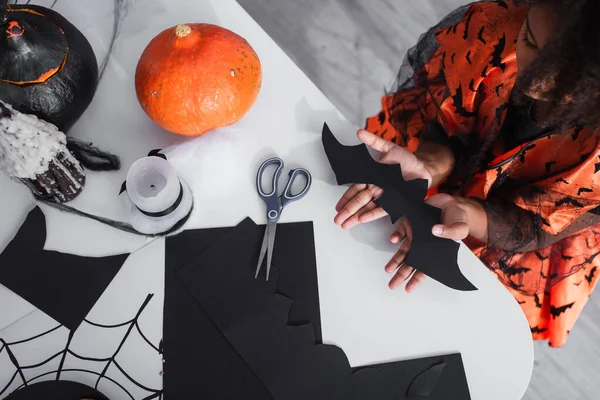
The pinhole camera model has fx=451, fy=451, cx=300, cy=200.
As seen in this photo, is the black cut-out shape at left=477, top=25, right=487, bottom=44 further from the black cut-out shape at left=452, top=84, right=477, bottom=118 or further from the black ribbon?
the black ribbon

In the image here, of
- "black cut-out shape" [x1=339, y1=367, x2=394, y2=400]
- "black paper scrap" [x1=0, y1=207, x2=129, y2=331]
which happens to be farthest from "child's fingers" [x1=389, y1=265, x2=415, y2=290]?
"black paper scrap" [x1=0, y1=207, x2=129, y2=331]

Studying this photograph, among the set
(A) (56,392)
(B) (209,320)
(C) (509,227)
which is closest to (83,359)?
(A) (56,392)

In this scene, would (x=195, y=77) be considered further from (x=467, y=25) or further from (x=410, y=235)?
(x=467, y=25)

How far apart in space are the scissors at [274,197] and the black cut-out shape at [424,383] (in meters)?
0.22

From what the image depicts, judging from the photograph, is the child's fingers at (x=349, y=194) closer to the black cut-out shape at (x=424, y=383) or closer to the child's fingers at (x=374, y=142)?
the child's fingers at (x=374, y=142)

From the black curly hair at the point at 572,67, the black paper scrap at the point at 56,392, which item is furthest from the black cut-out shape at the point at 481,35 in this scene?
the black paper scrap at the point at 56,392

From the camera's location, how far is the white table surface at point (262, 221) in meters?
0.56

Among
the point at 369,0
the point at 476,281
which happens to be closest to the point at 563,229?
the point at 476,281

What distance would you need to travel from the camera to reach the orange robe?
65 centimetres

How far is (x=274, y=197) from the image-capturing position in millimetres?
593

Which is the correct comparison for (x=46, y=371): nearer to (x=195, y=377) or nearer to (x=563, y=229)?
(x=195, y=377)

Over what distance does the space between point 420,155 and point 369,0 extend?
0.74 meters

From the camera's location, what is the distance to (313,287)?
57cm

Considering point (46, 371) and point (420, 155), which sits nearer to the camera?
point (46, 371)
